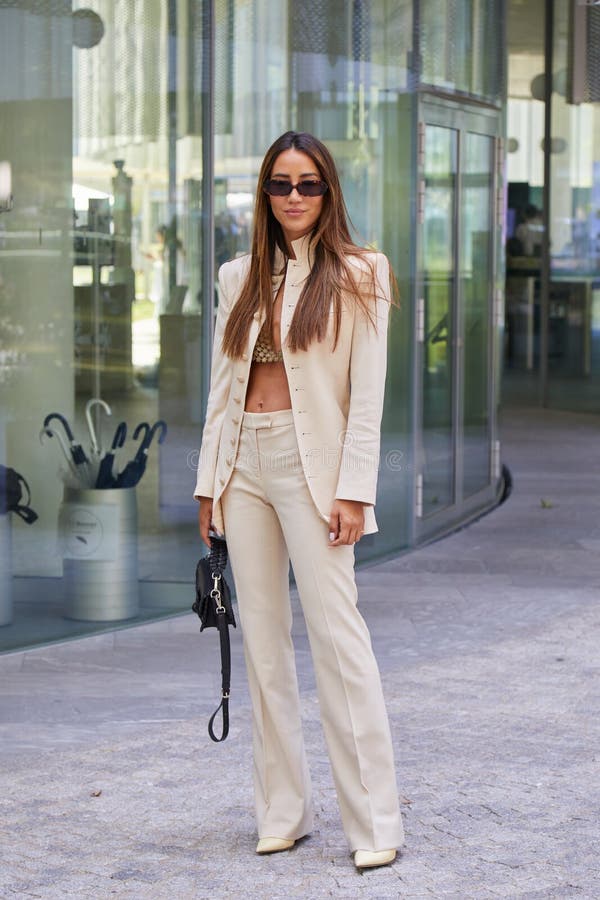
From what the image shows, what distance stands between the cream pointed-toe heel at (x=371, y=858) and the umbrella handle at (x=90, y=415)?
322 centimetres

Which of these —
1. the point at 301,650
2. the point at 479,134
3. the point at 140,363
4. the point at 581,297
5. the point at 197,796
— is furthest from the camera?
the point at 581,297

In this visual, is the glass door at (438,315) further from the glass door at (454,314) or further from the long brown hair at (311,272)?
the long brown hair at (311,272)

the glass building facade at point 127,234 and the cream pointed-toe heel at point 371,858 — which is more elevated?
the glass building facade at point 127,234

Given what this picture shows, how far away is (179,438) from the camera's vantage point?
706 cm

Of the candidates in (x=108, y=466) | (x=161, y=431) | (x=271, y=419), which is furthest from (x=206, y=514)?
(x=161, y=431)

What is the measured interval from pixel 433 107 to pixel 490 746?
490 centimetres

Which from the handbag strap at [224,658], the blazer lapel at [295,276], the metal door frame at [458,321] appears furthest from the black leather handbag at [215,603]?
the metal door frame at [458,321]

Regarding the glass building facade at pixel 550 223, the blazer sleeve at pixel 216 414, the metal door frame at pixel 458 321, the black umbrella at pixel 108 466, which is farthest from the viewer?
the glass building facade at pixel 550 223

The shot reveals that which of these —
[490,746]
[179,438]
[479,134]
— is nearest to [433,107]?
[479,134]

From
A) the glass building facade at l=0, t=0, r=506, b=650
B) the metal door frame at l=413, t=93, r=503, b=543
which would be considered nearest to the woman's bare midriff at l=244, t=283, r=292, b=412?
the glass building facade at l=0, t=0, r=506, b=650

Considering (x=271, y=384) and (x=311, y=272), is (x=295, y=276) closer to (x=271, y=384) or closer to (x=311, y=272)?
(x=311, y=272)

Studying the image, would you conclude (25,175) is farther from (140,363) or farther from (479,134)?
(479,134)

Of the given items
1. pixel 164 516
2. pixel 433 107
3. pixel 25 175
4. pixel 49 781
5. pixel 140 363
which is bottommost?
pixel 49 781

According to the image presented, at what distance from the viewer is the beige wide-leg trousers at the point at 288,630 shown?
391cm
